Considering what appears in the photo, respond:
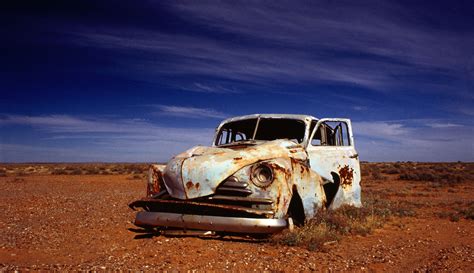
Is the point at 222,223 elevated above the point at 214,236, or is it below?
above

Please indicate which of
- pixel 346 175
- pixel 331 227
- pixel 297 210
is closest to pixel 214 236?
pixel 297 210

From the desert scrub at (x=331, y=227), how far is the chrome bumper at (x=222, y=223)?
1.37ft

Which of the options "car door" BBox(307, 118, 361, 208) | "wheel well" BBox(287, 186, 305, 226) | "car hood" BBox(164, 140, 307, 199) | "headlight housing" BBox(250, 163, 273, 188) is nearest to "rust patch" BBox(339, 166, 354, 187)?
"car door" BBox(307, 118, 361, 208)

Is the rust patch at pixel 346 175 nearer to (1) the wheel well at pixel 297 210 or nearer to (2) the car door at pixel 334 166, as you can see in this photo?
(2) the car door at pixel 334 166

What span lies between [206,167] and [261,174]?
709mm

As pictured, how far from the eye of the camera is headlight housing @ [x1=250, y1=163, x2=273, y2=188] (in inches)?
182

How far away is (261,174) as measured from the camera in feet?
15.5

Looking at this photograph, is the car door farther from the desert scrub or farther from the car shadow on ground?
the car shadow on ground

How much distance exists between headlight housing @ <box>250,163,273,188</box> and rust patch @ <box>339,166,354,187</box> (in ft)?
7.27

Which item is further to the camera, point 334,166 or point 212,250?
point 334,166

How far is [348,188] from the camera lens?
660 cm

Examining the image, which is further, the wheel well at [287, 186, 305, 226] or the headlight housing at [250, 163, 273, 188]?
the wheel well at [287, 186, 305, 226]

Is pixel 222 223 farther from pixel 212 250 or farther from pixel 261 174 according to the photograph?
pixel 261 174

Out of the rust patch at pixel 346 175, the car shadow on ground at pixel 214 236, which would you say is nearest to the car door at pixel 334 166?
the rust patch at pixel 346 175
